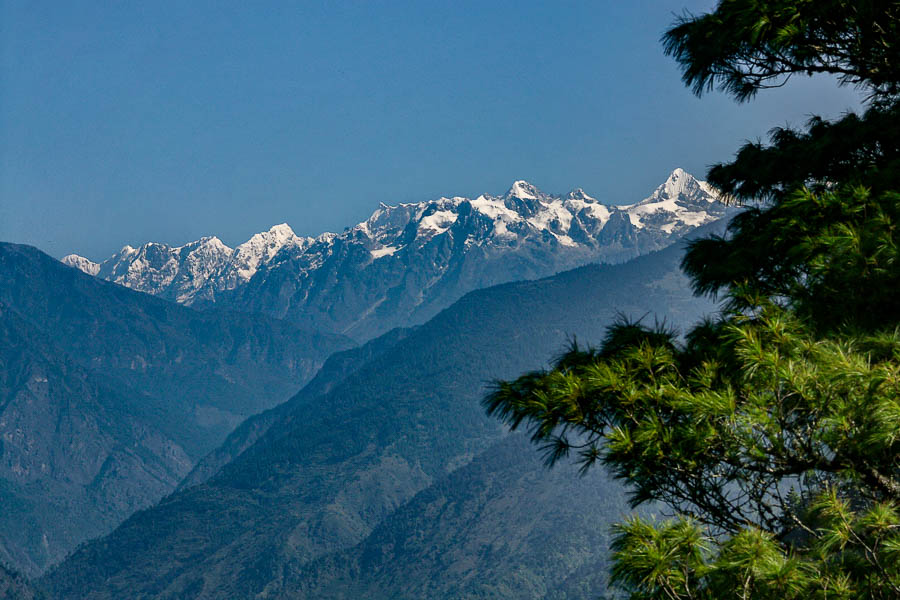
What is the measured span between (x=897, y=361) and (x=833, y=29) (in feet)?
16.8

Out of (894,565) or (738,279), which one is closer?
(894,565)

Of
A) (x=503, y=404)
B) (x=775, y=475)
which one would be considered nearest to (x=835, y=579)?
(x=775, y=475)

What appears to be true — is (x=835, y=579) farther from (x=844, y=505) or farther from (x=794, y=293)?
(x=794, y=293)

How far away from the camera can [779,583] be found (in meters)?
6.30

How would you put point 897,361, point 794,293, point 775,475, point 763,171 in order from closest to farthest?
point 897,361
point 775,475
point 794,293
point 763,171

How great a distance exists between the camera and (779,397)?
7125 mm

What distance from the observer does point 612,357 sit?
8336 millimetres

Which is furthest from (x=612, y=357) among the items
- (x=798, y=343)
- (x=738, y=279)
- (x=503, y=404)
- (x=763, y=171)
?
(x=763, y=171)

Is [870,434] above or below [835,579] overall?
above

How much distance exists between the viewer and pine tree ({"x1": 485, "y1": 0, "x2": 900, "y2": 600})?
6.55 meters

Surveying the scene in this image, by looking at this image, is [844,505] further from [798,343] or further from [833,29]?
[833,29]

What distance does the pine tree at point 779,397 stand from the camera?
21.5 ft

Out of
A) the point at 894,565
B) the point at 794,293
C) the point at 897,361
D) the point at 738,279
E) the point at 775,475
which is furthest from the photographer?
the point at 738,279

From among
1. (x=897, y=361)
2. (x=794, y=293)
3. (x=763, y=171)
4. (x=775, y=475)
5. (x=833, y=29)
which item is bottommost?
(x=775, y=475)
